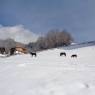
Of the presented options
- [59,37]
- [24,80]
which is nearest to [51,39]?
[59,37]

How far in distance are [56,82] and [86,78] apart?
4.63 feet

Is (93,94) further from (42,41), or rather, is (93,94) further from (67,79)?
(42,41)

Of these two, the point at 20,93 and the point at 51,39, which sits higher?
the point at 51,39

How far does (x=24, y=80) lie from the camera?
11.8 metres

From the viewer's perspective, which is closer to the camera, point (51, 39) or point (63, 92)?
point (63, 92)

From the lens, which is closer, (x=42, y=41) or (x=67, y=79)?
(x=67, y=79)

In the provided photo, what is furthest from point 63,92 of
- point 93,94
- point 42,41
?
point 42,41

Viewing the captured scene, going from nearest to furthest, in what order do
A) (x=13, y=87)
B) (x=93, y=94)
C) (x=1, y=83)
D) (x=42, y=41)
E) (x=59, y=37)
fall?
(x=93, y=94), (x=13, y=87), (x=1, y=83), (x=59, y=37), (x=42, y=41)

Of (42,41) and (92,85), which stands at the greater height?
(42,41)

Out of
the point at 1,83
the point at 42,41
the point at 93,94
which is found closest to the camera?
the point at 93,94

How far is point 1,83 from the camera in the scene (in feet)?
38.1

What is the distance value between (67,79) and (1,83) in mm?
2937

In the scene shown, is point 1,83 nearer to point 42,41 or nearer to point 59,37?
point 59,37

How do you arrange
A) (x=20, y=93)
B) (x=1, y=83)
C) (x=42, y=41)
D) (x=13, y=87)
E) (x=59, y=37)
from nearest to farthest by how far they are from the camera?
(x=20, y=93)
(x=13, y=87)
(x=1, y=83)
(x=59, y=37)
(x=42, y=41)
